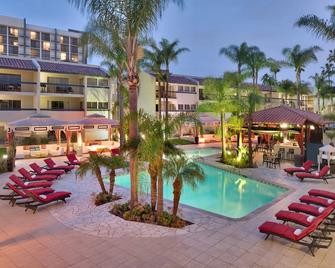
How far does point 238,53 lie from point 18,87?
78.6 ft

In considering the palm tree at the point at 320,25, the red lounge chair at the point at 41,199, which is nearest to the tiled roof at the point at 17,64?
the red lounge chair at the point at 41,199

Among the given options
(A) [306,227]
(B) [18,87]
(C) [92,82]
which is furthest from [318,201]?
(B) [18,87]

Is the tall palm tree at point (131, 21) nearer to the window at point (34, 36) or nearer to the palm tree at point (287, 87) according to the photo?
the palm tree at point (287, 87)

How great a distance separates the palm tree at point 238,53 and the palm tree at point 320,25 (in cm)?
1480

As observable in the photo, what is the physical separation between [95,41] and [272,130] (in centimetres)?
1569

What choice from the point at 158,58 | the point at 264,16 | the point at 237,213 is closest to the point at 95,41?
the point at 237,213

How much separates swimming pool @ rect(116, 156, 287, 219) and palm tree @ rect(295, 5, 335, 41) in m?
8.78

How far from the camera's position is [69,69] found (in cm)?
3419

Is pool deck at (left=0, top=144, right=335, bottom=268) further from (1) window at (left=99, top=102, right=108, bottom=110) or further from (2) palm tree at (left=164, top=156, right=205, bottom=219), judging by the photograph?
(1) window at (left=99, top=102, right=108, bottom=110)

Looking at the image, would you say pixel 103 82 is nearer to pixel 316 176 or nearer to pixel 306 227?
pixel 316 176

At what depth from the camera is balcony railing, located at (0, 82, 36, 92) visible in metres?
30.1

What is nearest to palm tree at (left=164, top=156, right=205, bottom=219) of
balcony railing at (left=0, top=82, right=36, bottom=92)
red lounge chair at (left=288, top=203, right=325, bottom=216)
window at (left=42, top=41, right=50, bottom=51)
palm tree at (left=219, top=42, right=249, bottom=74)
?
red lounge chair at (left=288, top=203, right=325, bottom=216)

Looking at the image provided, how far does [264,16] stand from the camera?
551ft

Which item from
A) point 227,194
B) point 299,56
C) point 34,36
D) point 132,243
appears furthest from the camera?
point 34,36
